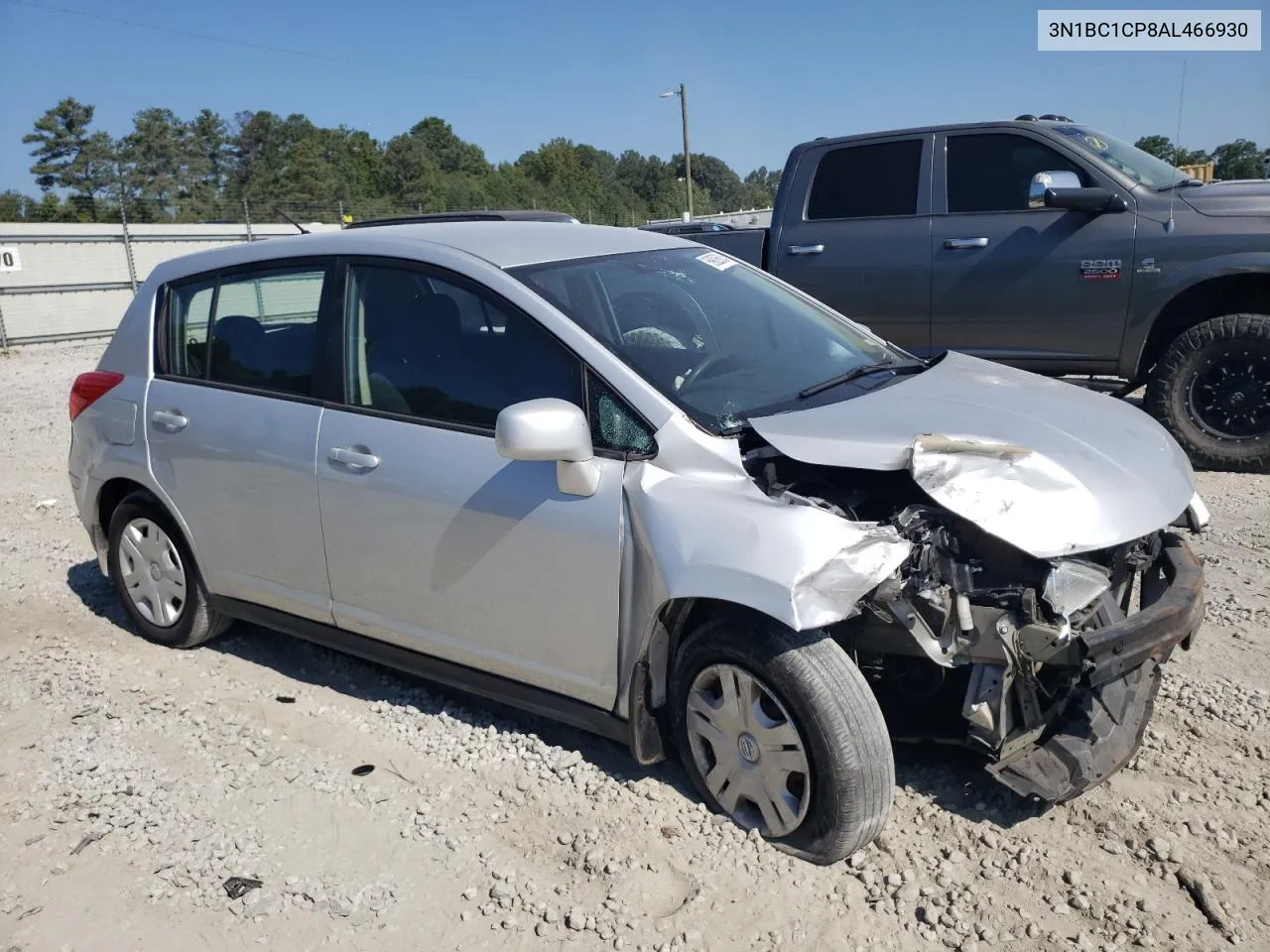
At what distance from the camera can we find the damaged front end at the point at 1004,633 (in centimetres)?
270

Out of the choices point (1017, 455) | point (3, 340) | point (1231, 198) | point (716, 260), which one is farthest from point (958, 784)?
point (3, 340)

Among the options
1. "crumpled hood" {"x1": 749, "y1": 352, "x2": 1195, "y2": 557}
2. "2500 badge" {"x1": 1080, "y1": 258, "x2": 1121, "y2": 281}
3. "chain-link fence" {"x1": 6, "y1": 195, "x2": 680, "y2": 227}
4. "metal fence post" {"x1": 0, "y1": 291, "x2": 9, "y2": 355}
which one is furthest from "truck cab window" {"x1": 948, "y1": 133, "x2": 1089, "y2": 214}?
"chain-link fence" {"x1": 6, "y1": 195, "x2": 680, "y2": 227}

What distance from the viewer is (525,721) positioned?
381 centimetres

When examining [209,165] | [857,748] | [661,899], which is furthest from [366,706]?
[209,165]

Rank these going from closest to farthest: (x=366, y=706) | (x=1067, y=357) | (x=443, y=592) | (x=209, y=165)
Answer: (x=443, y=592) → (x=366, y=706) → (x=1067, y=357) → (x=209, y=165)

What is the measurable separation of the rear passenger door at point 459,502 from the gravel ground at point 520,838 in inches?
16.2

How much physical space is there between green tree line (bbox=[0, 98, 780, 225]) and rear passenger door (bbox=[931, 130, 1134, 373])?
2051cm

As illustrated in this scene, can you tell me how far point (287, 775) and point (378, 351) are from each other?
1487mm

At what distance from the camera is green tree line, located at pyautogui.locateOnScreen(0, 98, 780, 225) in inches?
1533

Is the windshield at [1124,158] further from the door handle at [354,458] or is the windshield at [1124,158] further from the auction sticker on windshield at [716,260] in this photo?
the door handle at [354,458]

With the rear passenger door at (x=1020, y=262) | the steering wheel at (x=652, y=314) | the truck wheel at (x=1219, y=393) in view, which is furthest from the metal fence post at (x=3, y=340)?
the truck wheel at (x=1219, y=393)

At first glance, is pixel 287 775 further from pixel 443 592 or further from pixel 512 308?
pixel 512 308

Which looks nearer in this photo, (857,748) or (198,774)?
(857,748)

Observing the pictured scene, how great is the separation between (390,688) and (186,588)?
41.9 inches
